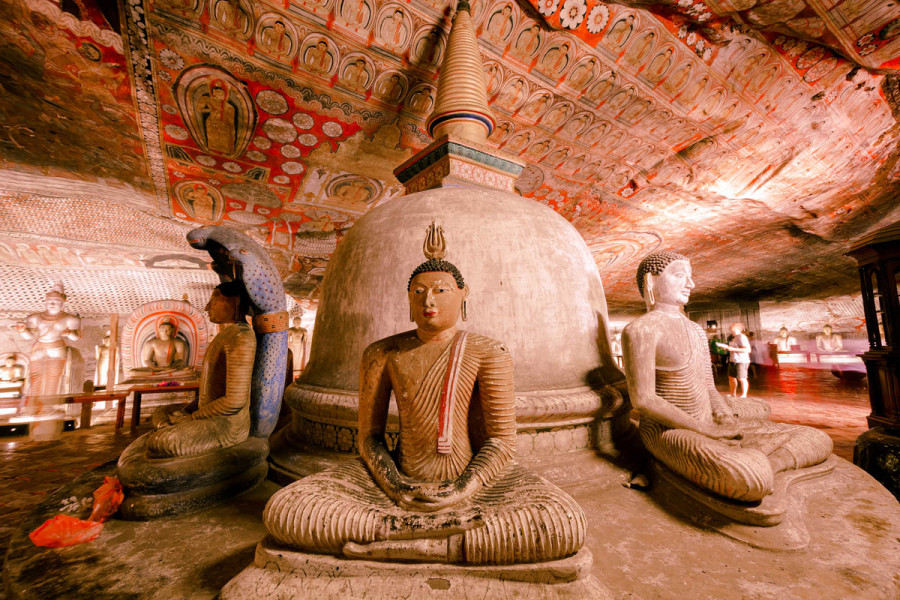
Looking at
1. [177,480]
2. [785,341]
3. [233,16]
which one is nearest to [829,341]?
[785,341]

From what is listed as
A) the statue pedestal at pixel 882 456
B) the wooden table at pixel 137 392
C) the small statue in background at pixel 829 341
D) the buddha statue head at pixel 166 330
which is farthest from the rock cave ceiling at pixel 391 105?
the small statue in background at pixel 829 341

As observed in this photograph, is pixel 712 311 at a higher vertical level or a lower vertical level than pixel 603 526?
higher

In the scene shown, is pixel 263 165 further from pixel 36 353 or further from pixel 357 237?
pixel 36 353

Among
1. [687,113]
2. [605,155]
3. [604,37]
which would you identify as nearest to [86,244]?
[604,37]

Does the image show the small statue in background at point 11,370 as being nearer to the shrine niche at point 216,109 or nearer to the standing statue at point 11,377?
the standing statue at point 11,377

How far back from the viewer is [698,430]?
6.32 feet

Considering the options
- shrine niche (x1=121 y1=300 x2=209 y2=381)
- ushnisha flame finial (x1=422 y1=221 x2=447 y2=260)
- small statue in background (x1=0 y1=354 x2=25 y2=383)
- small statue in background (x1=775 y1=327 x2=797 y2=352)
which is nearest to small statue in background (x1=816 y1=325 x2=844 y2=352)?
small statue in background (x1=775 y1=327 x2=797 y2=352)

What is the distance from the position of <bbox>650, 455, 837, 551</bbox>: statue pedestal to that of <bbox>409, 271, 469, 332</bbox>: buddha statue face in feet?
5.21

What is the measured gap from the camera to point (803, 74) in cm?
516

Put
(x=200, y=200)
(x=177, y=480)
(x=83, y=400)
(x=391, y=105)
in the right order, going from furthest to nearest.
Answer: (x=200, y=200) < (x=391, y=105) < (x=83, y=400) < (x=177, y=480)

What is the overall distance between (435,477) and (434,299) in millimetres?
801

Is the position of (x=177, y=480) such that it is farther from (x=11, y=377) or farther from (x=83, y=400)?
(x=11, y=377)

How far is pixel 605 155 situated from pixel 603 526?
6286 millimetres

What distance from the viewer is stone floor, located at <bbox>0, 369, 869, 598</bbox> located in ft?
8.71
